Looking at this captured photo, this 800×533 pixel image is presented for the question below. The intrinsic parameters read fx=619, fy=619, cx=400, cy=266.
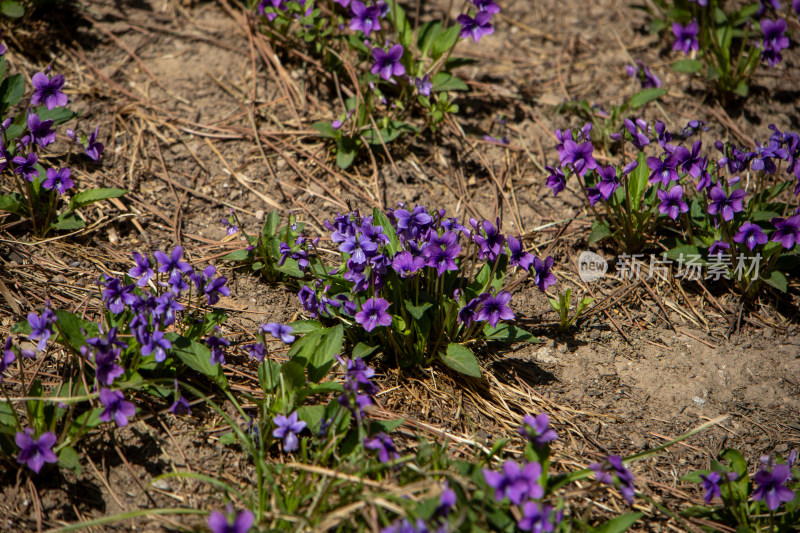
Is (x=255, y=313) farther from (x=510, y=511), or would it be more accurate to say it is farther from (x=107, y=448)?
(x=510, y=511)

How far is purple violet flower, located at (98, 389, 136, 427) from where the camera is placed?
2.37 metres

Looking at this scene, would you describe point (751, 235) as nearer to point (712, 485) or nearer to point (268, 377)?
point (712, 485)

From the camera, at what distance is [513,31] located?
5.08m

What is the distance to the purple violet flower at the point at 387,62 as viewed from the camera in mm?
3734

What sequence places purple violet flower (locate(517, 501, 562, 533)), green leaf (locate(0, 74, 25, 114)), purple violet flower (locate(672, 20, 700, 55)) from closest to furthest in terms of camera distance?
purple violet flower (locate(517, 501, 562, 533)), green leaf (locate(0, 74, 25, 114)), purple violet flower (locate(672, 20, 700, 55))

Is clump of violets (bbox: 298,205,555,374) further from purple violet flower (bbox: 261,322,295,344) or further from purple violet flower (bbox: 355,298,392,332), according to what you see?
purple violet flower (bbox: 261,322,295,344)

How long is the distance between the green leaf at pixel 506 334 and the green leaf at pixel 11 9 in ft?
11.5

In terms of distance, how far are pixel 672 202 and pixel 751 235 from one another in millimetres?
440

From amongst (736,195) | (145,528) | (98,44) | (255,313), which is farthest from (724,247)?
(98,44)

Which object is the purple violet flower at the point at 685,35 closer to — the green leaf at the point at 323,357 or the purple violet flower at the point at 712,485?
the purple violet flower at the point at 712,485

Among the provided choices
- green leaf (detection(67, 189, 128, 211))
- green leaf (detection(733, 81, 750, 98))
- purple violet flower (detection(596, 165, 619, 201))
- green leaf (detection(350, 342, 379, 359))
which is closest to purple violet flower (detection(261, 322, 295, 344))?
green leaf (detection(350, 342, 379, 359))

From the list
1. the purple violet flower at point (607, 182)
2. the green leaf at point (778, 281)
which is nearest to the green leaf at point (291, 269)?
the purple violet flower at point (607, 182)

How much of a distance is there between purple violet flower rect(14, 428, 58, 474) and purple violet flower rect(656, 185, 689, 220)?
305 cm

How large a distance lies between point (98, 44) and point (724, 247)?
433cm
